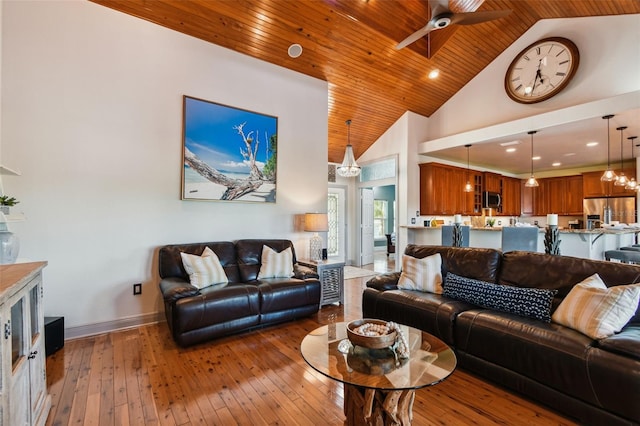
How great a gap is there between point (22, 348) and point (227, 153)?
2.98m

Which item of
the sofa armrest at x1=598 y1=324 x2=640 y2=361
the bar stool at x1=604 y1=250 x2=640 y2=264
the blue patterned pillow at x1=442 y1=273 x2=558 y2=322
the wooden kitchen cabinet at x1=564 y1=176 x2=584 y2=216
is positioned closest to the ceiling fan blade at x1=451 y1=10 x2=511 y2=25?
the blue patterned pillow at x1=442 y1=273 x2=558 y2=322

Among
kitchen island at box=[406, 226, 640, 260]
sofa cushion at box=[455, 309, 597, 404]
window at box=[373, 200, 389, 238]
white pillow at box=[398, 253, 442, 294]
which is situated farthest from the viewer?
window at box=[373, 200, 389, 238]

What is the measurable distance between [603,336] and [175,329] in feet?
10.8

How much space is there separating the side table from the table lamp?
0.82 feet

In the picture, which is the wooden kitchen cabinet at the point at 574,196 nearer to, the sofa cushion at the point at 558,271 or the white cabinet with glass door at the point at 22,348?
the sofa cushion at the point at 558,271

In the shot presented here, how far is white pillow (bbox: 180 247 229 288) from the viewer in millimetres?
3229

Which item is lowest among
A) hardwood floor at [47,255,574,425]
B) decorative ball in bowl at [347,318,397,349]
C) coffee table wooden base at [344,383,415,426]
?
hardwood floor at [47,255,574,425]

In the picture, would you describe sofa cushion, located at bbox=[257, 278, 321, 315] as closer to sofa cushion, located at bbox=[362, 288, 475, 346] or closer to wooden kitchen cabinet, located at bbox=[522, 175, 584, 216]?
sofa cushion, located at bbox=[362, 288, 475, 346]

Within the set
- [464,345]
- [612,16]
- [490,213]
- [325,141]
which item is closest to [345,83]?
[325,141]

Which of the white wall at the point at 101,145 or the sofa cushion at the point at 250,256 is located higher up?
the white wall at the point at 101,145

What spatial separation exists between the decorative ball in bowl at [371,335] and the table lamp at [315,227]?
251 centimetres

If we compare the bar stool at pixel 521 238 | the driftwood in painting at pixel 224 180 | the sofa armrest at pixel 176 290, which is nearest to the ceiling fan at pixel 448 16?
the bar stool at pixel 521 238

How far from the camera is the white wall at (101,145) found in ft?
9.57

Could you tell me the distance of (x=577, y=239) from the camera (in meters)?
4.05
